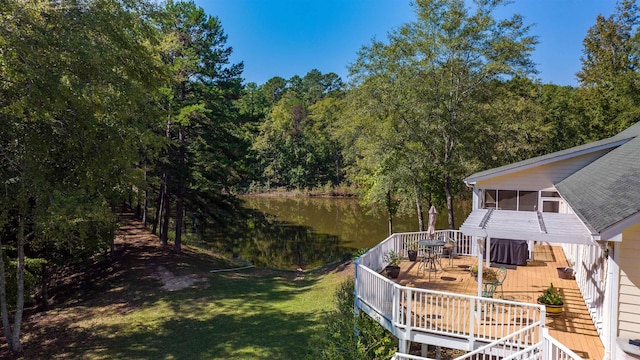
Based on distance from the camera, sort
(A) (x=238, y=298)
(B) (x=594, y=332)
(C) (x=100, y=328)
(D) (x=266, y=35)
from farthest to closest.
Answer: (D) (x=266, y=35) → (A) (x=238, y=298) → (C) (x=100, y=328) → (B) (x=594, y=332)

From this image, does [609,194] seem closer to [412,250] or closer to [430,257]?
[430,257]

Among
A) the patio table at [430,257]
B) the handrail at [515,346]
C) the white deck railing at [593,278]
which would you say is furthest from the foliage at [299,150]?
the handrail at [515,346]

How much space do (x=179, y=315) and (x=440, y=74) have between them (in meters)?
14.1

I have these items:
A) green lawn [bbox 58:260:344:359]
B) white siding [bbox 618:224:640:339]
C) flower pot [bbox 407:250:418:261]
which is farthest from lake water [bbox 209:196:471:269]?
white siding [bbox 618:224:640:339]

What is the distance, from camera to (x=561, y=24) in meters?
22.9

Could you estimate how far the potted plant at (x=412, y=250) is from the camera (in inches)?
487

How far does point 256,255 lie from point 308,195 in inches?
1327

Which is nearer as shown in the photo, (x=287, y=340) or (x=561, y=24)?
(x=287, y=340)

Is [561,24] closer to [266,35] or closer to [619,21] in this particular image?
[619,21]

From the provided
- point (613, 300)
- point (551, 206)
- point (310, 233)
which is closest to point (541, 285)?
point (551, 206)

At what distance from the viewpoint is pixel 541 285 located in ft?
31.8

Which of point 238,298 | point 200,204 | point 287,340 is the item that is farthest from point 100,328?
point 200,204

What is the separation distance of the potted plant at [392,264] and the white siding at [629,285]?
17.9 feet

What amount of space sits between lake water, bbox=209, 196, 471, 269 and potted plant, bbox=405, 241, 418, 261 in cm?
865
